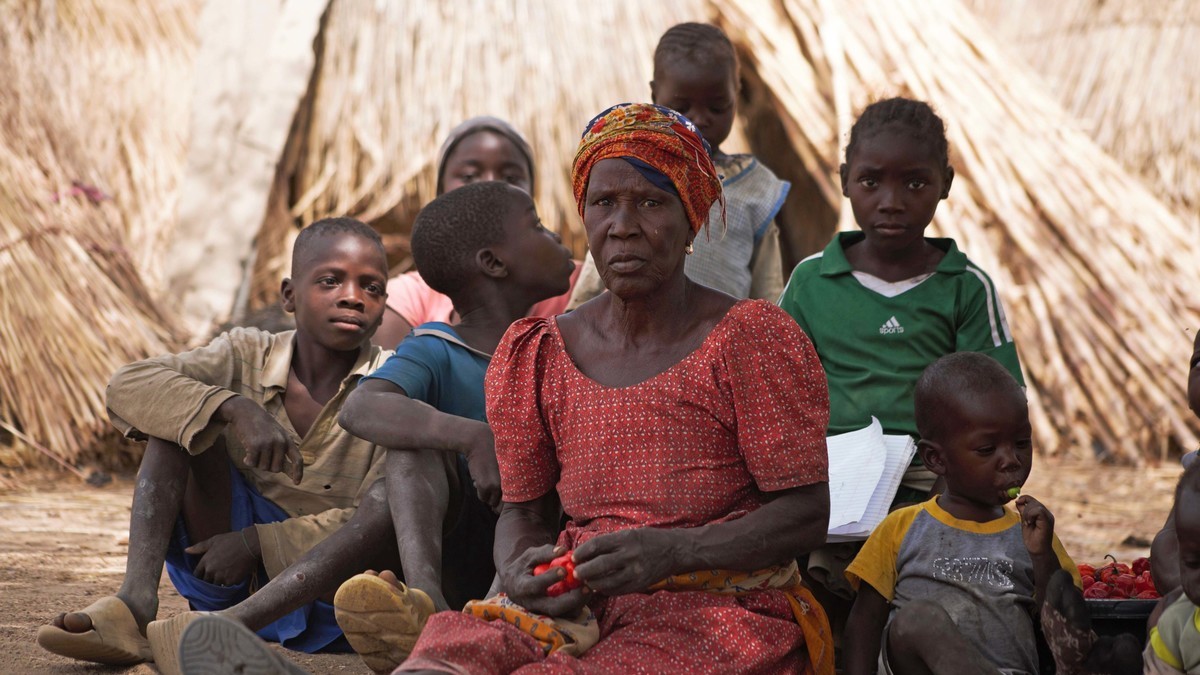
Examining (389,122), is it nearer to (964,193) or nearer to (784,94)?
(784,94)

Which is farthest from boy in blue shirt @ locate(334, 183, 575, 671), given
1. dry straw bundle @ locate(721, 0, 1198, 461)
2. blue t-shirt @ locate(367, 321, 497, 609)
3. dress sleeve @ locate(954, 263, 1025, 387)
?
dry straw bundle @ locate(721, 0, 1198, 461)

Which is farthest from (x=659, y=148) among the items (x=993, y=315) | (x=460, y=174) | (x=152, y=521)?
(x=460, y=174)

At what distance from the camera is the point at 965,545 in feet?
7.66

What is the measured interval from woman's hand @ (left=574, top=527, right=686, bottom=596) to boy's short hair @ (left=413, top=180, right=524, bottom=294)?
129 centimetres

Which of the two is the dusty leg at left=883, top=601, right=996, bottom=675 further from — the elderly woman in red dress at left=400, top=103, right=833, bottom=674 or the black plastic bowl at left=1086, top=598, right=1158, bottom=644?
the black plastic bowl at left=1086, top=598, right=1158, bottom=644

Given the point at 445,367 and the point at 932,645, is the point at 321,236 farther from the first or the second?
the point at 932,645

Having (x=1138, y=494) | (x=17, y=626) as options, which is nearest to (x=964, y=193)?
(x=1138, y=494)

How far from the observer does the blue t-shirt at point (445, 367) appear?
113 inches

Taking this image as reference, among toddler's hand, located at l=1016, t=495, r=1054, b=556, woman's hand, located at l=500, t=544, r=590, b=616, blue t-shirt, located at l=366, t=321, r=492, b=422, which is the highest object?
blue t-shirt, located at l=366, t=321, r=492, b=422

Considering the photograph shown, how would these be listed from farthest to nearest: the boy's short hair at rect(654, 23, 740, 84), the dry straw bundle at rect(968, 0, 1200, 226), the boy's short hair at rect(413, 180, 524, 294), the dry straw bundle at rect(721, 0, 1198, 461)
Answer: the dry straw bundle at rect(968, 0, 1200, 226) < the dry straw bundle at rect(721, 0, 1198, 461) < the boy's short hair at rect(654, 23, 740, 84) < the boy's short hair at rect(413, 180, 524, 294)

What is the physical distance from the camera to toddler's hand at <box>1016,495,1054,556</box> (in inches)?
85.2

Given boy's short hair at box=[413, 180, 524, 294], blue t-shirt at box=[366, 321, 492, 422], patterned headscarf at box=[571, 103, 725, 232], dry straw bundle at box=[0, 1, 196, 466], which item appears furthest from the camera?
dry straw bundle at box=[0, 1, 196, 466]

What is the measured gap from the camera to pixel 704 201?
226cm

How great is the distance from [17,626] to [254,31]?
368 cm
